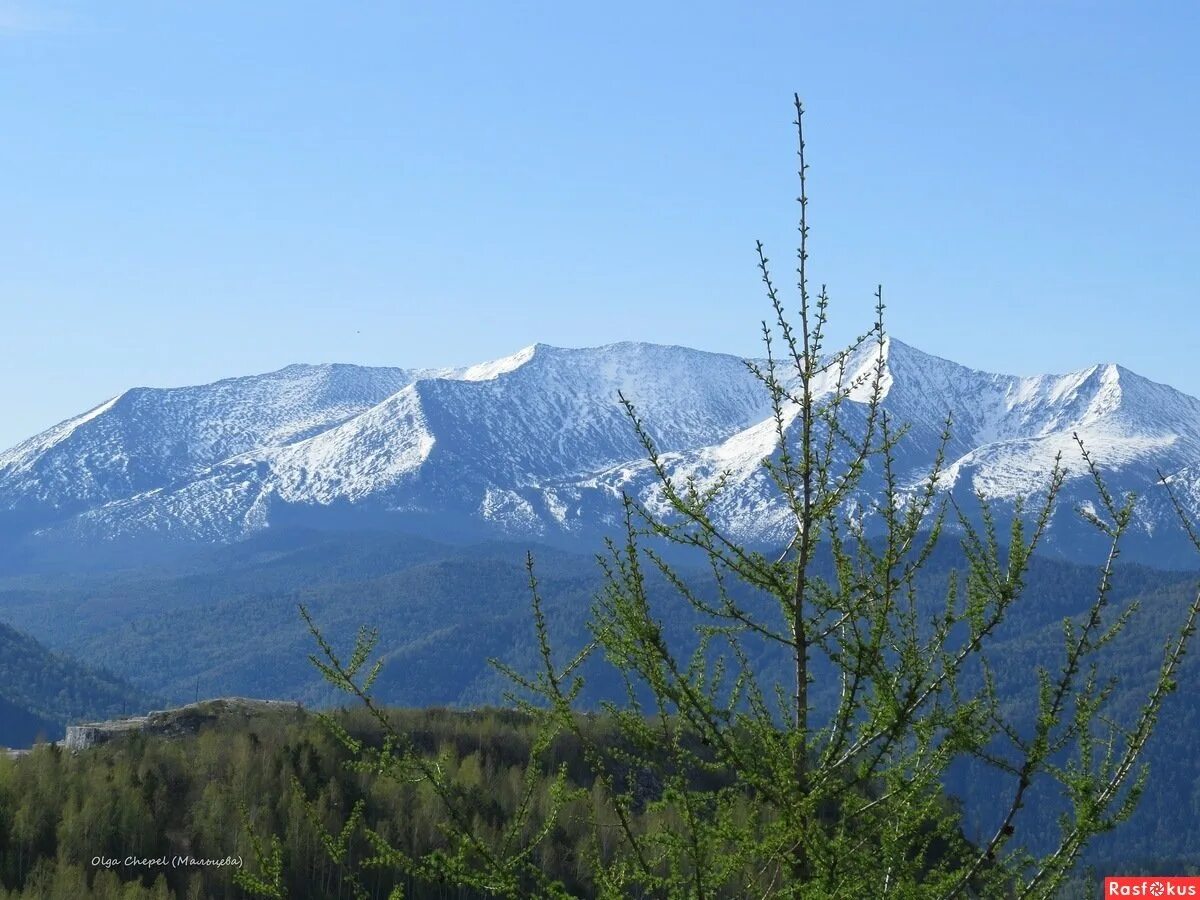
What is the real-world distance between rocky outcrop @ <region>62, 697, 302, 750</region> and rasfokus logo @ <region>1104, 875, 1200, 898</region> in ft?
138

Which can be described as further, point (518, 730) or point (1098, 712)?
point (518, 730)

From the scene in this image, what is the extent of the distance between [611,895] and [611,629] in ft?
6.41

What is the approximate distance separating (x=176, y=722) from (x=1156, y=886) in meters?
48.3

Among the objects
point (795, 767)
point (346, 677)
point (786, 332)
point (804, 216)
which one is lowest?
point (795, 767)

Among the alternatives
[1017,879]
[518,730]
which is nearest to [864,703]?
[1017,879]

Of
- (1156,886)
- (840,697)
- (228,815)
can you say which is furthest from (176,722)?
(840,697)

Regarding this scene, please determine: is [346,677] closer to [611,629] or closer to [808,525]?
[611,629]

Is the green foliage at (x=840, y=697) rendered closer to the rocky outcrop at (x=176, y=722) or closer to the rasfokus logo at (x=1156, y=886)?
the rasfokus logo at (x=1156, y=886)

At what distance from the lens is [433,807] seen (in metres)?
48.9

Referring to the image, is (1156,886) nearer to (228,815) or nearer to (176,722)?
(228,815)

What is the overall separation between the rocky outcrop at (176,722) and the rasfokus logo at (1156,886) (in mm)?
42209

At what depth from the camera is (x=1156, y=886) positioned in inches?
871

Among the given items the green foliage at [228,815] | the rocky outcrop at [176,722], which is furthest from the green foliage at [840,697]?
the rocky outcrop at [176,722]

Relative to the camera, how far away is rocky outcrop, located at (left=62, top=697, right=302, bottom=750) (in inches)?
2299
